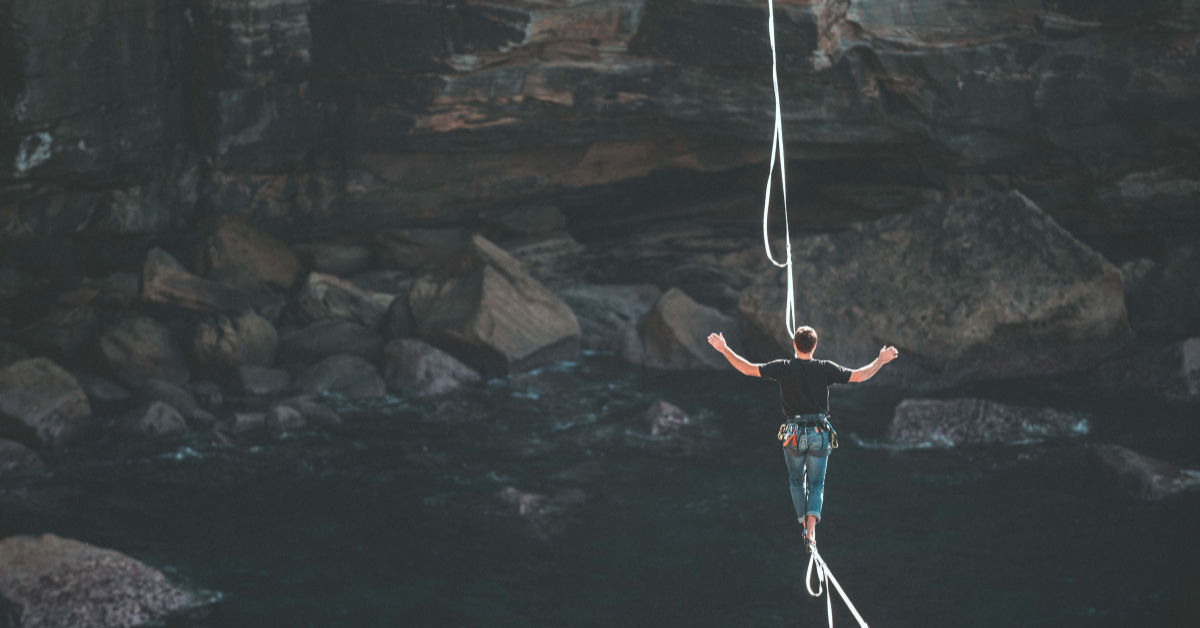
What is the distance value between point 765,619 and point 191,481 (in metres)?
8.10

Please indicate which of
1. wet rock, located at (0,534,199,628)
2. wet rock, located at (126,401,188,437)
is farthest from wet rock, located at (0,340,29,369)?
wet rock, located at (0,534,199,628)

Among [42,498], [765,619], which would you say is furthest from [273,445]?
[765,619]

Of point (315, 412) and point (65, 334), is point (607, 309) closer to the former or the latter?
point (315, 412)

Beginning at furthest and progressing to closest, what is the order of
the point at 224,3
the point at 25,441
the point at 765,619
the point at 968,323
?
the point at 224,3 → the point at 968,323 → the point at 25,441 → the point at 765,619

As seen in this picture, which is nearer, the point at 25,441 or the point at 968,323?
the point at 25,441

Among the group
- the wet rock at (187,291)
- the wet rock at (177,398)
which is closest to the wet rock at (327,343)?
the wet rock at (187,291)

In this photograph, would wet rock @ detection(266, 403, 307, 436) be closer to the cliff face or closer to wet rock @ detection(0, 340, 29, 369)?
wet rock @ detection(0, 340, 29, 369)

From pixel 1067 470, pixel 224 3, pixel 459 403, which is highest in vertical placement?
pixel 224 3

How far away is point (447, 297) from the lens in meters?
20.4

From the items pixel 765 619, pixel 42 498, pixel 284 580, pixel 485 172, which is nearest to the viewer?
pixel 765 619

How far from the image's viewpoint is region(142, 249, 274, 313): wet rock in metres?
20.3

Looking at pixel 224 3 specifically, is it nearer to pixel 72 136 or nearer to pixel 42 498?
pixel 72 136

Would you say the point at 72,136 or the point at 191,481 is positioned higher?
the point at 72,136

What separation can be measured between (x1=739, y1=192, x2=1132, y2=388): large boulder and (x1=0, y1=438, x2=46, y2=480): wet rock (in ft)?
36.3
